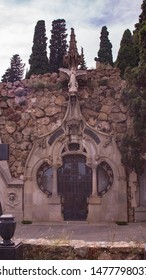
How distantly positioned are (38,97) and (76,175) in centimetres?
404

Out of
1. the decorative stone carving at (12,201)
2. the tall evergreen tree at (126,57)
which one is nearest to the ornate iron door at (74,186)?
the decorative stone carving at (12,201)

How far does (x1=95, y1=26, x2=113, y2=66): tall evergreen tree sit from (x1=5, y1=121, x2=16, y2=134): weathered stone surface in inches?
317

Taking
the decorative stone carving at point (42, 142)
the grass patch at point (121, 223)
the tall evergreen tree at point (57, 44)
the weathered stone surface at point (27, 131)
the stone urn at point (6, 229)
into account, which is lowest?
the grass patch at point (121, 223)

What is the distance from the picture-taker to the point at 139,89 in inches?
588

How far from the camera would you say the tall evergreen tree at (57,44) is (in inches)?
800

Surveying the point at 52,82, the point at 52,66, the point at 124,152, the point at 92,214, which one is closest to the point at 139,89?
the point at 124,152

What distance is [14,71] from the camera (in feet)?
82.6

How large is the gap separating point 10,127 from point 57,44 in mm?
6652

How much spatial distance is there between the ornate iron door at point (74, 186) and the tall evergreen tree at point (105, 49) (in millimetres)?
8434

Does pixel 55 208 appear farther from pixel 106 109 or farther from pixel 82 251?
pixel 82 251

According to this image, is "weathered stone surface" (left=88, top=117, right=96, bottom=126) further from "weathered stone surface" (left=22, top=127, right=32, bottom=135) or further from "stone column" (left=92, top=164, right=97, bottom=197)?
"weathered stone surface" (left=22, top=127, right=32, bottom=135)

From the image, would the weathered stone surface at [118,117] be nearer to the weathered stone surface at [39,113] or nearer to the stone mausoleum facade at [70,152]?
the stone mausoleum facade at [70,152]

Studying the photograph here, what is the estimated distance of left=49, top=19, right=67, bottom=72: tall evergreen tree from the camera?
2033 centimetres

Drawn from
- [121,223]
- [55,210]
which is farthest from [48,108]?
[121,223]
